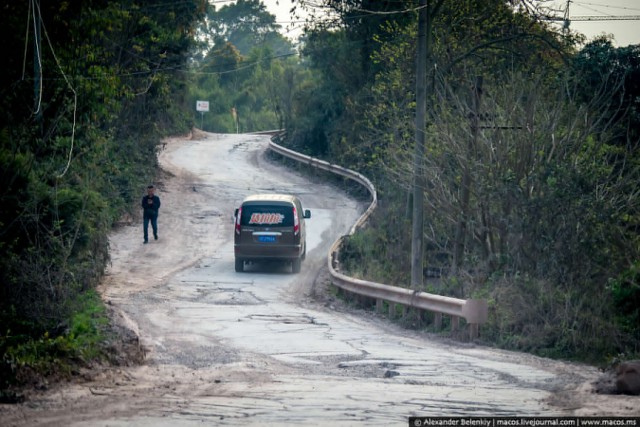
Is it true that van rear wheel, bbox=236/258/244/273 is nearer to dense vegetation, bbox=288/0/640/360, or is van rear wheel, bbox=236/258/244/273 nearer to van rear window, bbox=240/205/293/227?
van rear window, bbox=240/205/293/227

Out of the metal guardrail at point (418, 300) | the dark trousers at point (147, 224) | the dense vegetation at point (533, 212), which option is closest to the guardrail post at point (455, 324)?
the metal guardrail at point (418, 300)

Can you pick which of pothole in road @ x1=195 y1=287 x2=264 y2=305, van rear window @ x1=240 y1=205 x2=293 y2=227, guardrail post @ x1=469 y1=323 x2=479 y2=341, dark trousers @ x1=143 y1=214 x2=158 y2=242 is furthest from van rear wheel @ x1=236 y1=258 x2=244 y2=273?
guardrail post @ x1=469 y1=323 x2=479 y2=341

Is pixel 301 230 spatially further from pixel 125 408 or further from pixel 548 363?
pixel 125 408

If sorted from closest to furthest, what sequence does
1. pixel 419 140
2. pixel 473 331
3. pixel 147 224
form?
pixel 473 331, pixel 419 140, pixel 147 224

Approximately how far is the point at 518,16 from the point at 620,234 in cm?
1689

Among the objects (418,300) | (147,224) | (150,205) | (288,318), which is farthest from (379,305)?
(147,224)

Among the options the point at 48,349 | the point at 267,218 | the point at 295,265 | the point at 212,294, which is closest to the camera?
the point at 48,349

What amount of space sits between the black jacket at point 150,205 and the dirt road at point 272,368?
1.20 m

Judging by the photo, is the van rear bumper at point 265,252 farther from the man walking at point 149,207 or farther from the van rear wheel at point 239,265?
the man walking at point 149,207

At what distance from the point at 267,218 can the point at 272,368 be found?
12555 mm

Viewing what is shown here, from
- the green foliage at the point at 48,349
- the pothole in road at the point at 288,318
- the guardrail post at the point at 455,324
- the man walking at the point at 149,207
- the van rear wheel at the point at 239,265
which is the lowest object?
the pothole in road at the point at 288,318

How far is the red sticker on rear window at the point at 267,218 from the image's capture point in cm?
2453

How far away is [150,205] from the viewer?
92.5 ft

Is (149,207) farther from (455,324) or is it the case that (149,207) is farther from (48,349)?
(48,349)
